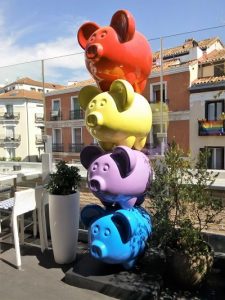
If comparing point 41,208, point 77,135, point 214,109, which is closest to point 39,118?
point 77,135

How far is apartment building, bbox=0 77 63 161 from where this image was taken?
477cm

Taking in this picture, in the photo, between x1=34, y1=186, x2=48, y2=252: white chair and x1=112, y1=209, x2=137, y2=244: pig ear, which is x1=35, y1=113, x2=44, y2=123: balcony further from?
x1=112, y1=209, x2=137, y2=244: pig ear

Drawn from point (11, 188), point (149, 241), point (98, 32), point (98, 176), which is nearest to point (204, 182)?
point (149, 241)

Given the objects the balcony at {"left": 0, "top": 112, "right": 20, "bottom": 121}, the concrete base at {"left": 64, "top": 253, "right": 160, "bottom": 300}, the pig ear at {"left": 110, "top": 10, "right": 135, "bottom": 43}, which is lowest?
the concrete base at {"left": 64, "top": 253, "right": 160, "bottom": 300}

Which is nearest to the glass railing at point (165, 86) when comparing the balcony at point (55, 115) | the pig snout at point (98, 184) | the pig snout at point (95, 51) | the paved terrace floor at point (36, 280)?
the balcony at point (55, 115)

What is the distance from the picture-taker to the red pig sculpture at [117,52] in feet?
8.78

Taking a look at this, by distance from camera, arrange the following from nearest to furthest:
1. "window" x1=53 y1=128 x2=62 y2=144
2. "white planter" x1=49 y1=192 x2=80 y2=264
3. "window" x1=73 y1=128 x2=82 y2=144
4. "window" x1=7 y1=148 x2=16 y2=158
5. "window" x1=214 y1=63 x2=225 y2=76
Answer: "window" x1=214 y1=63 x2=225 y2=76, "white planter" x1=49 y1=192 x2=80 y2=264, "window" x1=73 y1=128 x2=82 y2=144, "window" x1=53 y1=128 x2=62 y2=144, "window" x1=7 y1=148 x2=16 y2=158

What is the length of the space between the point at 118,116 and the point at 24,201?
147 centimetres

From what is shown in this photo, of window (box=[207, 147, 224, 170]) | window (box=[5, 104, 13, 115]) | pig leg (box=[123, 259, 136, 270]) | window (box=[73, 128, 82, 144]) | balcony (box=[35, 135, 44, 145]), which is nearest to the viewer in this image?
pig leg (box=[123, 259, 136, 270])

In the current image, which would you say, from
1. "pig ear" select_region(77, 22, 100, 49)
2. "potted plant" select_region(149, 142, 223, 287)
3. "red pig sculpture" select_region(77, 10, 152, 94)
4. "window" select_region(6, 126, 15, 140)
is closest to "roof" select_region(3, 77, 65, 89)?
"window" select_region(6, 126, 15, 140)

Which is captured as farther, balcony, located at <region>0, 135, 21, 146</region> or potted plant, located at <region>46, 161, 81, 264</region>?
balcony, located at <region>0, 135, 21, 146</region>

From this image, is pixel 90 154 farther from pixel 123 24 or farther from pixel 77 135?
pixel 77 135

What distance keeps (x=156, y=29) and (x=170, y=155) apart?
1.73 metres

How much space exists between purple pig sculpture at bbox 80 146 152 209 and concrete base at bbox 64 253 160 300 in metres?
0.62
